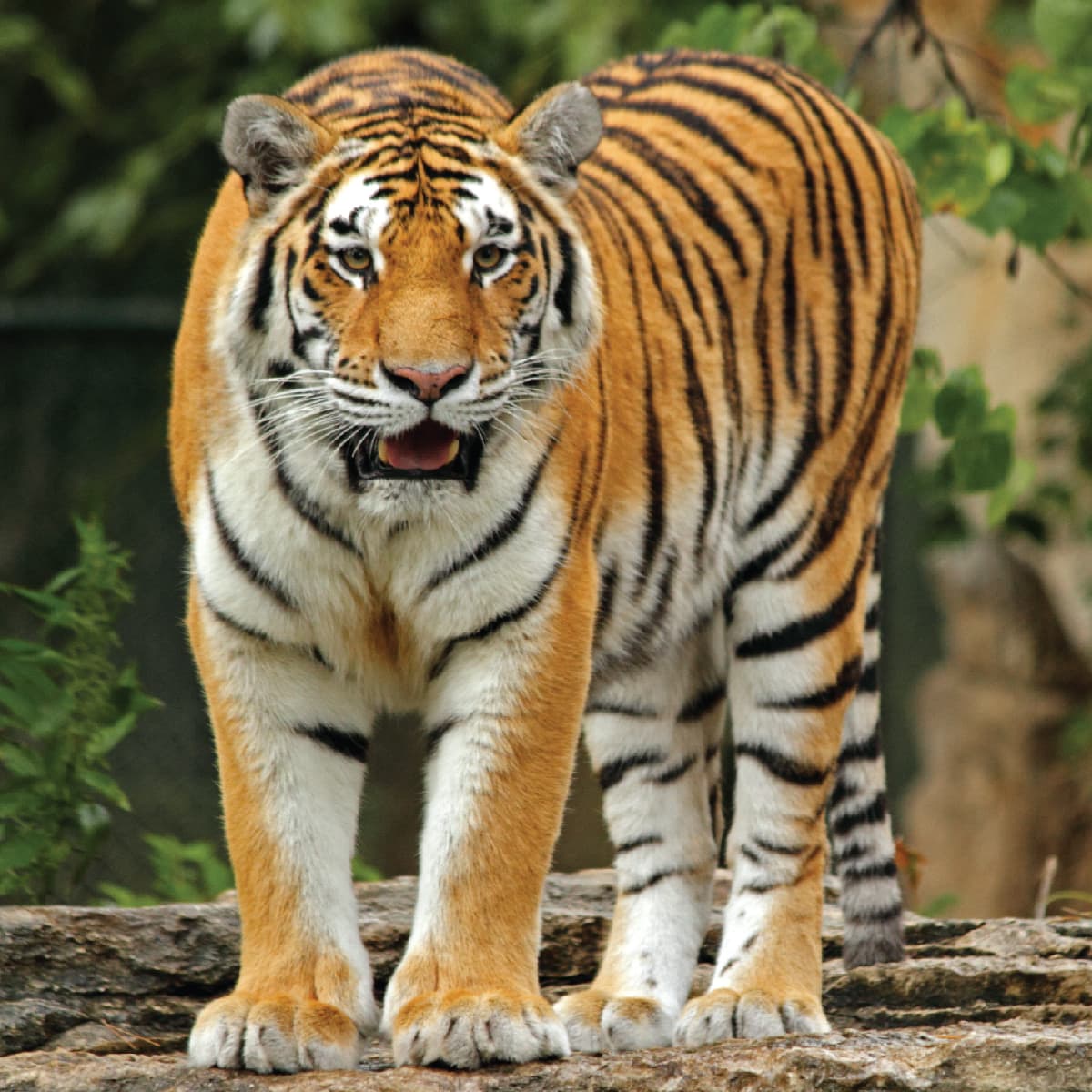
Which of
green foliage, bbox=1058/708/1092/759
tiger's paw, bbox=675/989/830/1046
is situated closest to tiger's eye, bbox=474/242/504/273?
tiger's paw, bbox=675/989/830/1046

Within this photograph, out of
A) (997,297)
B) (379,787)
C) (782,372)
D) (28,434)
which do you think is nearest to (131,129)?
(28,434)

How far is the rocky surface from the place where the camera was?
2887mm

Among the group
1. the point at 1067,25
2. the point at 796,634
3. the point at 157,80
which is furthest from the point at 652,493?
the point at 157,80

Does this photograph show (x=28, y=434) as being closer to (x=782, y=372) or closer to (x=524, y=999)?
(x=782, y=372)

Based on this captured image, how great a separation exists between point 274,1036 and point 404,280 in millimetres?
1164

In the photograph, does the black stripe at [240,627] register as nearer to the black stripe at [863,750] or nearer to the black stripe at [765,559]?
the black stripe at [765,559]

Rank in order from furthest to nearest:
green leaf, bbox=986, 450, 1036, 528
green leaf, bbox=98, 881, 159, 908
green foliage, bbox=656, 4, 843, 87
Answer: green foliage, bbox=656, 4, 843, 87 → green leaf, bbox=986, 450, 1036, 528 → green leaf, bbox=98, 881, 159, 908

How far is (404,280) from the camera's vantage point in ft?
9.76

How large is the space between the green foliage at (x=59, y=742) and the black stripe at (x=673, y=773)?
A: 111 centimetres

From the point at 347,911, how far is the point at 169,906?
2.57 ft

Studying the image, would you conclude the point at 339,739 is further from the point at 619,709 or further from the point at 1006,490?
the point at 1006,490

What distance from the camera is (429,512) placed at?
3074 mm

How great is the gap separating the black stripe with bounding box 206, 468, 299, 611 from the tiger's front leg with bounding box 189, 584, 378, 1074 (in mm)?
86

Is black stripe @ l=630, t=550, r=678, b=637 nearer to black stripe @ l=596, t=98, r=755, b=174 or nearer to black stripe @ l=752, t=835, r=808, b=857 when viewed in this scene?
black stripe @ l=752, t=835, r=808, b=857
